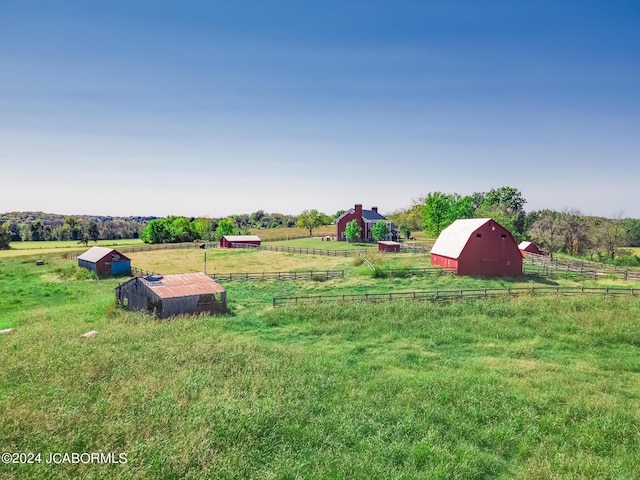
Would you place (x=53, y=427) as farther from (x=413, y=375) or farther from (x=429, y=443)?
(x=413, y=375)

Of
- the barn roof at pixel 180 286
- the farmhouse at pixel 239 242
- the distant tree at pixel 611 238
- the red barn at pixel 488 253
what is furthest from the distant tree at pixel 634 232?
the barn roof at pixel 180 286

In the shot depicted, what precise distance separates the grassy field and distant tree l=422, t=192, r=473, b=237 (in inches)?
1935

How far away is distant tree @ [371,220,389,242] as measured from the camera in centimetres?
7962

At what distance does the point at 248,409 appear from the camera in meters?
13.1

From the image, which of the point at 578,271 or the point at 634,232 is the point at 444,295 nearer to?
the point at 578,271

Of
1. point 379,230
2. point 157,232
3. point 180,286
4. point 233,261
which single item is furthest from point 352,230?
point 180,286

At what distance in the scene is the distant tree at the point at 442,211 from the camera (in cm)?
7481

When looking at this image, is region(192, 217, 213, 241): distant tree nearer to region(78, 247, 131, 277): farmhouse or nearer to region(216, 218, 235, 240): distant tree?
region(216, 218, 235, 240): distant tree

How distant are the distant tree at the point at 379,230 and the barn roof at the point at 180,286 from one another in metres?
51.7

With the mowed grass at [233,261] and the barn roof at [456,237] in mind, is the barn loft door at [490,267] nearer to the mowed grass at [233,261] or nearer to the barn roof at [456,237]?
the barn roof at [456,237]

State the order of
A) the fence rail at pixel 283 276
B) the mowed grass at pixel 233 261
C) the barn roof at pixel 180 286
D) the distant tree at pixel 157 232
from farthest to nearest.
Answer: the distant tree at pixel 157 232 → the mowed grass at pixel 233 261 → the fence rail at pixel 283 276 → the barn roof at pixel 180 286

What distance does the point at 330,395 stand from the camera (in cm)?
1470

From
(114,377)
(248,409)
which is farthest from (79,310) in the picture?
(248,409)

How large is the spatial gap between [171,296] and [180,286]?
2.15m
